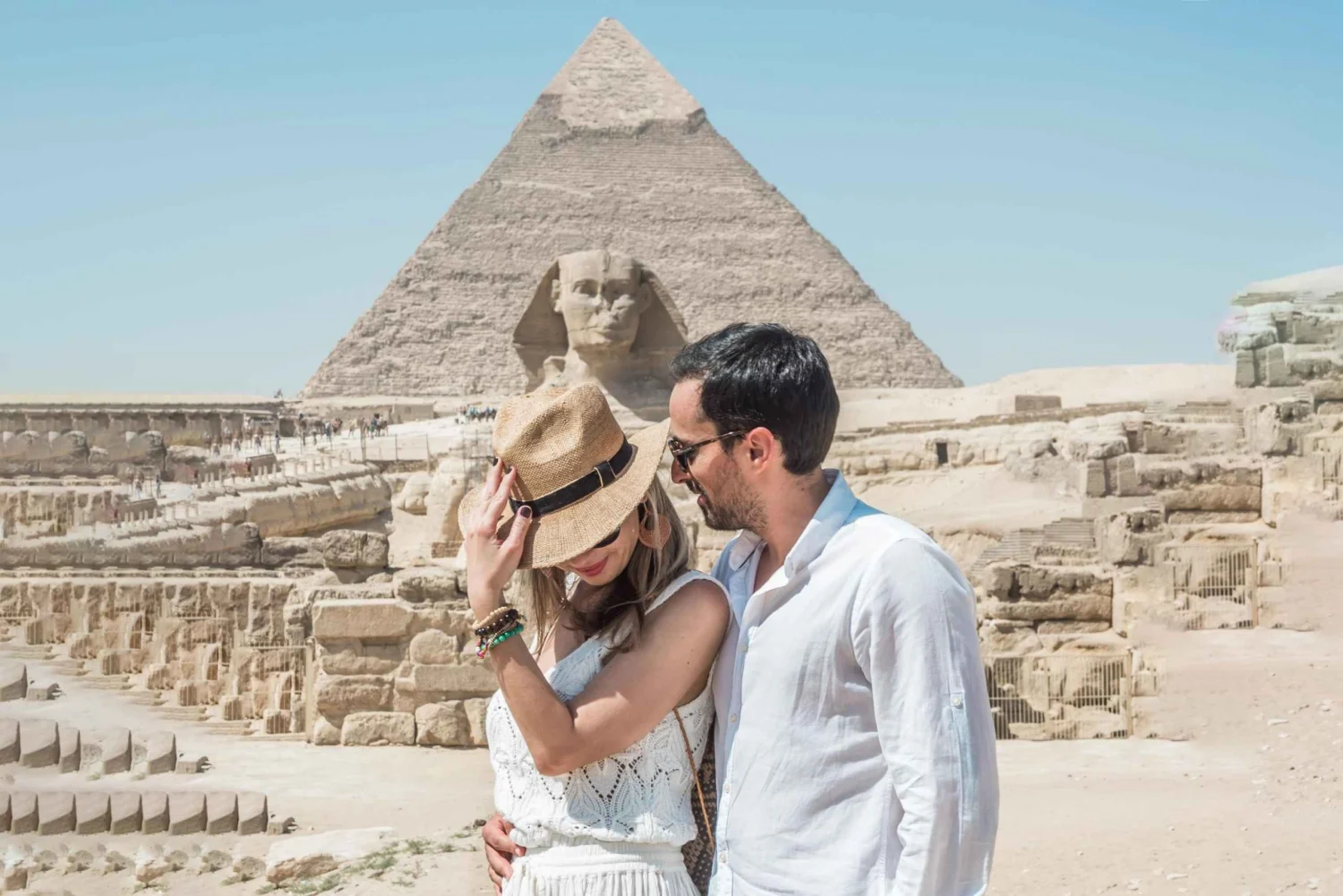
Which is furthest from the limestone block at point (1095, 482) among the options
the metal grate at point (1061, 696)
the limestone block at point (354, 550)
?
the limestone block at point (354, 550)

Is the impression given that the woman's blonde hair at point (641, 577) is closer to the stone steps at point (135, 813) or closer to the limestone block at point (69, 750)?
the stone steps at point (135, 813)

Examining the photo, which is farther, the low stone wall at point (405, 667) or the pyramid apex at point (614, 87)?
the pyramid apex at point (614, 87)

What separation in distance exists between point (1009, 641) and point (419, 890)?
9.61 ft

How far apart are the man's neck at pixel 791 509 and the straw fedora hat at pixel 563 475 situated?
0.16 meters

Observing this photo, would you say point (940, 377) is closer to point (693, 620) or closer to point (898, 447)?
point (898, 447)

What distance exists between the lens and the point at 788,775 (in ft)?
5.81

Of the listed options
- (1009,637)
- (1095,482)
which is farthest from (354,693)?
(1095,482)

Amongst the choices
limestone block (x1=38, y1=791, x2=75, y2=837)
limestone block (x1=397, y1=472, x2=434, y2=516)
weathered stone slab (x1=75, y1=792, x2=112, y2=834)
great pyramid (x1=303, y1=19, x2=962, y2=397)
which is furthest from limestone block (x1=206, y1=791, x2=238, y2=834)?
great pyramid (x1=303, y1=19, x2=962, y2=397)

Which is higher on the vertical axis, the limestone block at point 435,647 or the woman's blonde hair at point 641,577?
the woman's blonde hair at point 641,577

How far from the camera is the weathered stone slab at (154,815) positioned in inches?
182

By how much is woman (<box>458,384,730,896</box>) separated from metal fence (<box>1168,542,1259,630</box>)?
5042 millimetres

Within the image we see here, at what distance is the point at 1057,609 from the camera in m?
6.09

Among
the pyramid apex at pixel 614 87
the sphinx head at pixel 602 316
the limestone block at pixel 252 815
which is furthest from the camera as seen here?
the pyramid apex at pixel 614 87

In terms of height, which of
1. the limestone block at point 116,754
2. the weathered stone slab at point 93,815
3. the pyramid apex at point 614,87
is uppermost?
the pyramid apex at point 614,87
